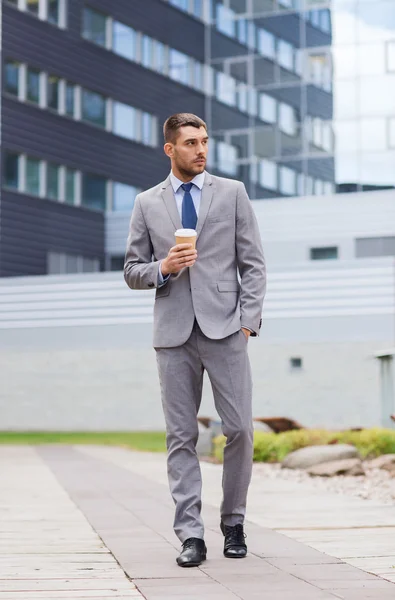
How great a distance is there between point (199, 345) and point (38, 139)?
29.8 m

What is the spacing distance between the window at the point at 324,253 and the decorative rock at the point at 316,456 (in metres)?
22.3

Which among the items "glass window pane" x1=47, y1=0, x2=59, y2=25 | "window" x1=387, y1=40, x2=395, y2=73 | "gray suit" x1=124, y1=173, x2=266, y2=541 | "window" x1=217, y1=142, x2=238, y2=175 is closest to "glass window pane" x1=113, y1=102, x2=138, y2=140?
"window" x1=217, y1=142, x2=238, y2=175

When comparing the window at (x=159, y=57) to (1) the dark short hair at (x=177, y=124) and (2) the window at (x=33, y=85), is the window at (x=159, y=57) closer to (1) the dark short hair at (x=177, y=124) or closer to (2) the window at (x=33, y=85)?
(2) the window at (x=33, y=85)

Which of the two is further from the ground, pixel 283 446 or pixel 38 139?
pixel 38 139

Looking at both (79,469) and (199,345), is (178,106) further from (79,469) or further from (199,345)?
(199,345)

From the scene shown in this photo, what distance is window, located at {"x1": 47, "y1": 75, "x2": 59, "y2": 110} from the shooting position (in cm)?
3538

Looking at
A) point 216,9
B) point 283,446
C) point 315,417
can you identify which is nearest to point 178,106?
point 216,9

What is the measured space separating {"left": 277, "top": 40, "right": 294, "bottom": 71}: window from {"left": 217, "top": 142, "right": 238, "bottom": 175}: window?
3100 mm

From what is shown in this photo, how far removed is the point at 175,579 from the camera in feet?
16.7

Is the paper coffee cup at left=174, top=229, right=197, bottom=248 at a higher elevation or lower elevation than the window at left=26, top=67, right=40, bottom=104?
lower

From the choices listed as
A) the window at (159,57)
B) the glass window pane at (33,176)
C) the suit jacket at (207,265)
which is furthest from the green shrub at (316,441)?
the window at (159,57)

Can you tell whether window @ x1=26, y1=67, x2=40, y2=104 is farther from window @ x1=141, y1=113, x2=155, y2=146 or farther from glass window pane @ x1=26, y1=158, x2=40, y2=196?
window @ x1=141, y1=113, x2=155, y2=146

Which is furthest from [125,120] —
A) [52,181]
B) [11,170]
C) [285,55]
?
[11,170]

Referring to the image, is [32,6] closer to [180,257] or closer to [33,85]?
[33,85]
